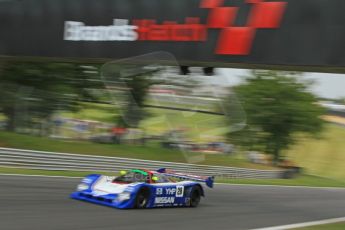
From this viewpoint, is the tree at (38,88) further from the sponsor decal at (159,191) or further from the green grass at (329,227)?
the green grass at (329,227)

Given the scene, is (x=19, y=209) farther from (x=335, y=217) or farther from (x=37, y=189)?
(x=335, y=217)

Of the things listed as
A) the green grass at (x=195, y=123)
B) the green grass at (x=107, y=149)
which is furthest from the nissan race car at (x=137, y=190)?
the green grass at (x=107, y=149)

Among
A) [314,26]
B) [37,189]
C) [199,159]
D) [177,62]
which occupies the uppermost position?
[314,26]

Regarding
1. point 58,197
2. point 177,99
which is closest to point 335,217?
A: point 177,99

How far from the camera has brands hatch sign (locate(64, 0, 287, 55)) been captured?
464 inches

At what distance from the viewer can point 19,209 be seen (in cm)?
887

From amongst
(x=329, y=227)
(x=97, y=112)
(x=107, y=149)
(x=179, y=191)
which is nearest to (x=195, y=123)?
(x=179, y=191)

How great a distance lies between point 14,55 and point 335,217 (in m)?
10.8

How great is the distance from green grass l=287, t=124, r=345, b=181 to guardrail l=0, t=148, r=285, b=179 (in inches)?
717

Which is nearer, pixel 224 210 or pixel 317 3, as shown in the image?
pixel 317 3

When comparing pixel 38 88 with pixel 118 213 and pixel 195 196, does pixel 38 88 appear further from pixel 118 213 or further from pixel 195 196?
pixel 118 213

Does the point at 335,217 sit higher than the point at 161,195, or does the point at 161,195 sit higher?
the point at 161,195

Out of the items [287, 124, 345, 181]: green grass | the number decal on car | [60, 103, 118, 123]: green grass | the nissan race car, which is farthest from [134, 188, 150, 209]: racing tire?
[287, 124, 345, 181]: green grass

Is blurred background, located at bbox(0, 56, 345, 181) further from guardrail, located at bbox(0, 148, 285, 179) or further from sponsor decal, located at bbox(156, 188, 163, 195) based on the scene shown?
sponsor decal, located at bbox(156, 188, 163, 195)
